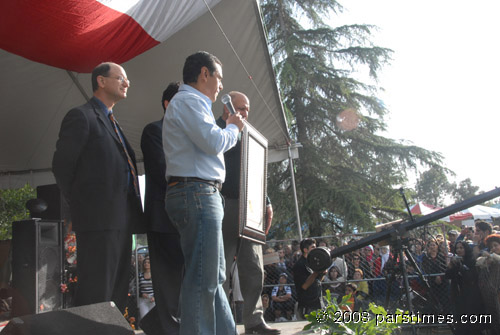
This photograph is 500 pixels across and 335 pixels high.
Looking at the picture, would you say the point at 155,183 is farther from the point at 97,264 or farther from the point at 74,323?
the point at 74,323

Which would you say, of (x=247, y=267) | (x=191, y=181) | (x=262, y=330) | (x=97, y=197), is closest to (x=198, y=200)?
(x=191, y=181)

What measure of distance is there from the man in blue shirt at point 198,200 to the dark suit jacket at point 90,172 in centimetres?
48

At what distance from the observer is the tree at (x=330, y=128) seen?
1425 cm

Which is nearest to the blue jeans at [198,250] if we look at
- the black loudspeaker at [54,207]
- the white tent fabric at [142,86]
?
the black loudspeaker at [54,207]

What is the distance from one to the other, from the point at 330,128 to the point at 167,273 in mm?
12993

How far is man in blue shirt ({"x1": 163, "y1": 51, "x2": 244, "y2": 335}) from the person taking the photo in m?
2.14

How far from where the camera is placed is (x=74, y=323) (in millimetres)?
2125

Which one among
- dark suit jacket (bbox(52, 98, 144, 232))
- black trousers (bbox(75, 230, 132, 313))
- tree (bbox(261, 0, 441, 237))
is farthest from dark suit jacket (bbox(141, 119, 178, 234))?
tree (bbox(261, 0, 441, 237))

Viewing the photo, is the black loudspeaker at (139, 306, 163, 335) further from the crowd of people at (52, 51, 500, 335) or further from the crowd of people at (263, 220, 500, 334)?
the crowd of people at (263, 220, 500, 334)

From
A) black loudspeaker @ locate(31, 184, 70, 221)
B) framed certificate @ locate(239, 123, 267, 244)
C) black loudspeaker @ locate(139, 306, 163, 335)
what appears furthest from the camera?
black loudspeaker @ locate(31, 184, 70, 221)

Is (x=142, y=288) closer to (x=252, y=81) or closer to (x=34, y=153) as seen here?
(x=34, y=153)

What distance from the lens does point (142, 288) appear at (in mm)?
6691

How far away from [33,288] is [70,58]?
2.45 meters

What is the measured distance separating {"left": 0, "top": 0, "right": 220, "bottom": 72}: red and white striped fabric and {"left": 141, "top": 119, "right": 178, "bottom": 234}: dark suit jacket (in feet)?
5.95
